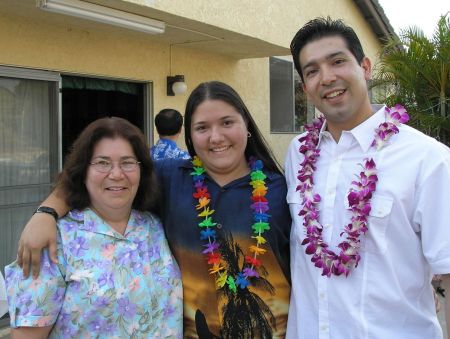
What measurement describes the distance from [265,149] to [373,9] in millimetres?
9952

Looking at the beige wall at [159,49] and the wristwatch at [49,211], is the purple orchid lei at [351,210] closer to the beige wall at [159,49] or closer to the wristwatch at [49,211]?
the wristwatch at [49,211]

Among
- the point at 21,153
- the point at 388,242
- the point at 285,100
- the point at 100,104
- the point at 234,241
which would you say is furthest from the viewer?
the point at 285,100

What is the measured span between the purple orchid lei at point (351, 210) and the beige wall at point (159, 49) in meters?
3.23

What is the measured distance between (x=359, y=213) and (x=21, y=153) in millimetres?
4133

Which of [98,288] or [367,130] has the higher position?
[367,130]

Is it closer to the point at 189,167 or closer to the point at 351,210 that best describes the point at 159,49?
the point at 189,167

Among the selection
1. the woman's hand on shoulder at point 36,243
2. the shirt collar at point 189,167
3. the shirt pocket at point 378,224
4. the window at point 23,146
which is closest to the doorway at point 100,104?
the window at point 23,146

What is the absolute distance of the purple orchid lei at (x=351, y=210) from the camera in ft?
6.15

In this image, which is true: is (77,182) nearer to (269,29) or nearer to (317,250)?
(317,250)

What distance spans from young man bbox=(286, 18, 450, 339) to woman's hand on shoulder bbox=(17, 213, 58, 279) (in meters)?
0.99

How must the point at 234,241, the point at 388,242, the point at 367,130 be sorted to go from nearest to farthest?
the point at 388,242 → the point at 367,130 → the point at 234,241

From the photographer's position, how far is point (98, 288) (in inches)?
74.3

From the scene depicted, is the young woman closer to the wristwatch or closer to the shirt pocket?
the wristwatch

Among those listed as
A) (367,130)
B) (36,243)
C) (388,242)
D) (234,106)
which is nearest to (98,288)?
(36,243)
